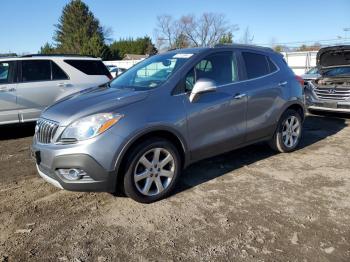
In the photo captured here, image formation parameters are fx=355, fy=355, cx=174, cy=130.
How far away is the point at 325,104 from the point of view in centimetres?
846

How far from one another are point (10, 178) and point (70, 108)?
1.81m

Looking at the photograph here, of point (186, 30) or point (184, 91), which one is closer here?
point (184, 91)

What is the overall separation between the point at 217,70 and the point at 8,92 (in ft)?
15.0

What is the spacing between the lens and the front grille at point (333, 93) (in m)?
8.18

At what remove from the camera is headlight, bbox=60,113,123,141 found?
Result: 3.61 meters

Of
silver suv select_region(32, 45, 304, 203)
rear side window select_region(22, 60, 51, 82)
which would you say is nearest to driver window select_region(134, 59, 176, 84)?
silver suv select_region(32, 45, 304, 203)

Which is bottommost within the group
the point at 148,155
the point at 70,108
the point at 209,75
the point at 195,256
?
the point at 195,256

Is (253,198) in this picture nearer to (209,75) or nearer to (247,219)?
(247,219)

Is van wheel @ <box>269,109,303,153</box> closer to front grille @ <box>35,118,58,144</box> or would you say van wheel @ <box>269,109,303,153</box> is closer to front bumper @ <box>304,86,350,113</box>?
front bumper @ <box>304,86,350,113</box>

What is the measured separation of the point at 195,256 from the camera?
3025 millimetres

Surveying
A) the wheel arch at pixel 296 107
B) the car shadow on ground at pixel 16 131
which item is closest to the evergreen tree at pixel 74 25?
the car shadow on ground at pixel 16 131

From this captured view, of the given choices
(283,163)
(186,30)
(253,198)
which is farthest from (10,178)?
(186,30)

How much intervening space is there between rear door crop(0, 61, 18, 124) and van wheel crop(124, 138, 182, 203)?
14.7ft

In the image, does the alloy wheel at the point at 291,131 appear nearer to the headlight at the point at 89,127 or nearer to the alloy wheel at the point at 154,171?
the alloy wheel at the point at 154,171
